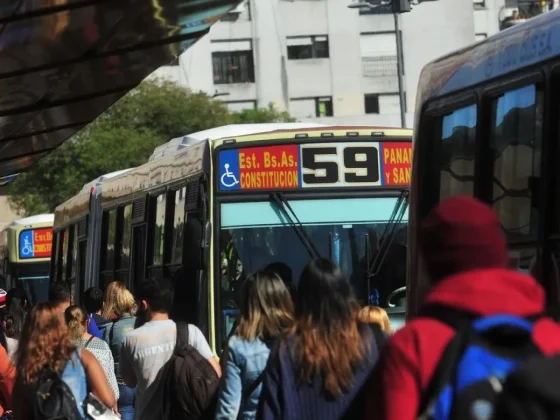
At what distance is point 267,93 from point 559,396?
5748 cm

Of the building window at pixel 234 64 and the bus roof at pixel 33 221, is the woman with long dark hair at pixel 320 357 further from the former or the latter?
the building window at pixel 234 64

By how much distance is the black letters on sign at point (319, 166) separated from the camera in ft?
38.4

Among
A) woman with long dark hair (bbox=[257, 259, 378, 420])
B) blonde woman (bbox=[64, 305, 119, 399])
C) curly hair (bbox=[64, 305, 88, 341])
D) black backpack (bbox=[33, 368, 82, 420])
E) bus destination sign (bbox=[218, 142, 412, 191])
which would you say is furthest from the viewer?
bus destination sign (bbox=[218, 142, 412, 191])

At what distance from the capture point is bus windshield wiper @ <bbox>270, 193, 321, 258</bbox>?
37.0ft

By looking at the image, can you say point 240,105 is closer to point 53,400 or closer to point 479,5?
point 479,5

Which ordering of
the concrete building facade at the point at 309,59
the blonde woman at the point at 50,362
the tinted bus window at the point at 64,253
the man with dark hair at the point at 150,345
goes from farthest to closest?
→ the concrete building facade at the point at 309,59, the tinted bus window at the point at 64,253, the man with dark hair at the point at 150,345, the blonde woman at the point at 50,362

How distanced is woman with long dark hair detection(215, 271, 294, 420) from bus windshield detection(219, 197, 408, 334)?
192 inches

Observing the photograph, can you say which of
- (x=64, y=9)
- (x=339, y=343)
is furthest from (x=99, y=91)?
(x=339, y=343)

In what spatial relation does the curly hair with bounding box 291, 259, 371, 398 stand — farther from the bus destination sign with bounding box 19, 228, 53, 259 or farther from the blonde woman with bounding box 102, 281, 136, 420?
the bus destination sign with bounding box 19, 228, 53, 259

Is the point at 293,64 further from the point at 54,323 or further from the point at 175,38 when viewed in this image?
the point at 54,323

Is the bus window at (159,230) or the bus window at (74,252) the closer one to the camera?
the bus window at (159,230)

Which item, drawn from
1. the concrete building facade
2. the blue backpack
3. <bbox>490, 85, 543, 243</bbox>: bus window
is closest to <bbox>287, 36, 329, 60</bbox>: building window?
the concrete building facade

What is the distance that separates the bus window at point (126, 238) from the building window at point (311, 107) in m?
44.8

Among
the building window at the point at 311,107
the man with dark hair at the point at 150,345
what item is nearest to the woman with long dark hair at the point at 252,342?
the man with dark hair at the point at 150,345
